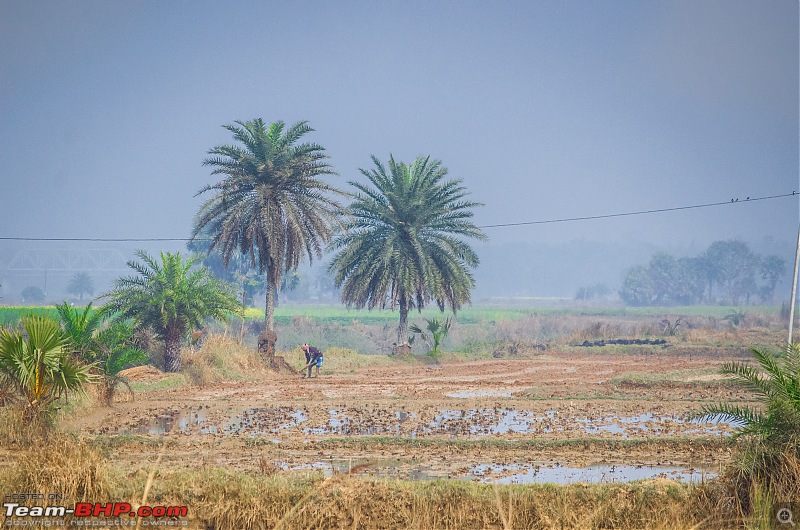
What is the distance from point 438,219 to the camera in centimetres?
4378

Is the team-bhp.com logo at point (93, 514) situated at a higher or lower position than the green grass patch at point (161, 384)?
higher

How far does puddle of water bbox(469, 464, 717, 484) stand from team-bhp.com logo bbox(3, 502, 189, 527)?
5.07 meters

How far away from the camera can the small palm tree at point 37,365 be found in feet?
47.2

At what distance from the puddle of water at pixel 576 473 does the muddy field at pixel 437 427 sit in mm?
34

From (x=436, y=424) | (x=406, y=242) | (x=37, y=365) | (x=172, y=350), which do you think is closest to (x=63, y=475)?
(x=37, y=365)

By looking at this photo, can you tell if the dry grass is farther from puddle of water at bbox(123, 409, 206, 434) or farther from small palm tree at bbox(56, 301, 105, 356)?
small palm tree at bbox(56, 301, 105, 356)

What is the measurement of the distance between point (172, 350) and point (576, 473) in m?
19.0

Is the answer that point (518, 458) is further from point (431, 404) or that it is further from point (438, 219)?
point (438, 219)

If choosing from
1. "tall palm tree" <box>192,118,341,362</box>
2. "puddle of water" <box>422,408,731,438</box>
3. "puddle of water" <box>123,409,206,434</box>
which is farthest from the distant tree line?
"puddle of water" <box>123,409,206,434</box>

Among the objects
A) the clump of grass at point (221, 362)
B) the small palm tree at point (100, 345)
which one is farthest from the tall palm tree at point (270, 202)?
the small palm tree at point (100, 345)

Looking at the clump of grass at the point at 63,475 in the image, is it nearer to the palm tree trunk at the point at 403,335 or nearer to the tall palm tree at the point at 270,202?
the tall palm tree at the point at 270,202

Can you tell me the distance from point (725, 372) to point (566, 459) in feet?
13.8

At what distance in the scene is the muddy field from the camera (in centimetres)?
1480

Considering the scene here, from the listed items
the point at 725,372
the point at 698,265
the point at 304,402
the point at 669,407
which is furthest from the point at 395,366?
the point at 698,265
